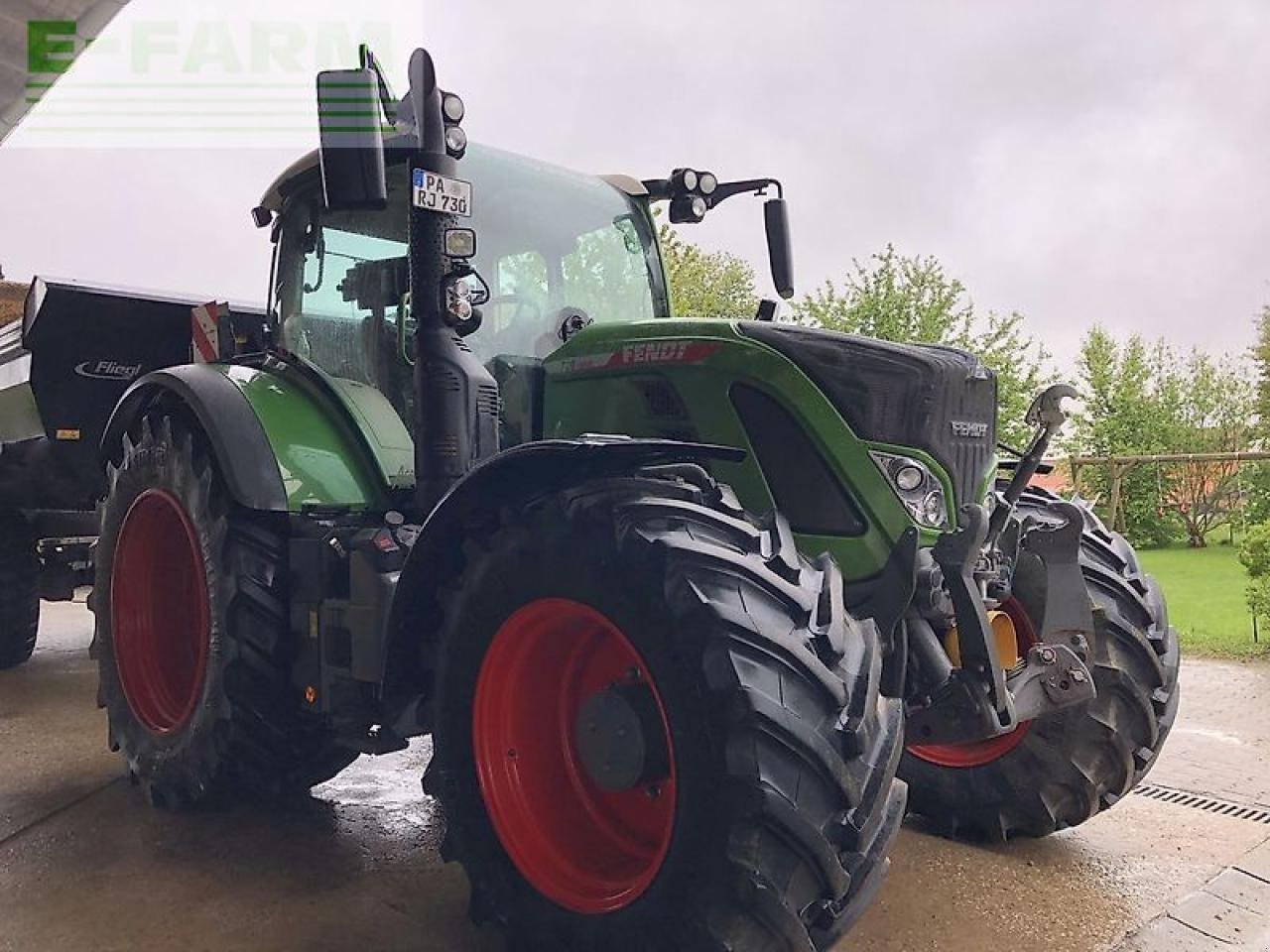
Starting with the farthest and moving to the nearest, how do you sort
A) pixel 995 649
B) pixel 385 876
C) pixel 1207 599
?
pixel 1207 599, pixel 385 876, pixel 995 649

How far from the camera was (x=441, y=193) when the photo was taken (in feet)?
10.0

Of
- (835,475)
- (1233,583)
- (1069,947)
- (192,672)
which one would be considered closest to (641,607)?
(835,475)

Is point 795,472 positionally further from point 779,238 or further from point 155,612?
point 155,612

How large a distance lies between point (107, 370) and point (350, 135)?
3329mm

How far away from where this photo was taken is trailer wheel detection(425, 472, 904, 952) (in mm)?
2072

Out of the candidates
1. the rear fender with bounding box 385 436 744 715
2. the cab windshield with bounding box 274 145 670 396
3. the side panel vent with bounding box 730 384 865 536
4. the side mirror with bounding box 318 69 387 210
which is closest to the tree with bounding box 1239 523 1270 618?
the cab windshield with bounding box 274 145 670 396

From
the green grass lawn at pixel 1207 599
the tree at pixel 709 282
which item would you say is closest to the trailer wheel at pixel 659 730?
the green grass lawn at pixel 1207 599

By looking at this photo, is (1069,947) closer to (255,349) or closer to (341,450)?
(341,450)

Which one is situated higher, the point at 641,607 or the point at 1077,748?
the point at 641,607

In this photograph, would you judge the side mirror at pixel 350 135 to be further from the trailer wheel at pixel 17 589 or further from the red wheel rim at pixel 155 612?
the trailer wheel at pixel 17 589

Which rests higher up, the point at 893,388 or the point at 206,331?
the point at 206,331

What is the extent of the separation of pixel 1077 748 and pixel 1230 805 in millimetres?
1186

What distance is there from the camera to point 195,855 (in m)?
3.42

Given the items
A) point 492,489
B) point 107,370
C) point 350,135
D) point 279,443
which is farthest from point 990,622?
point 107,370
